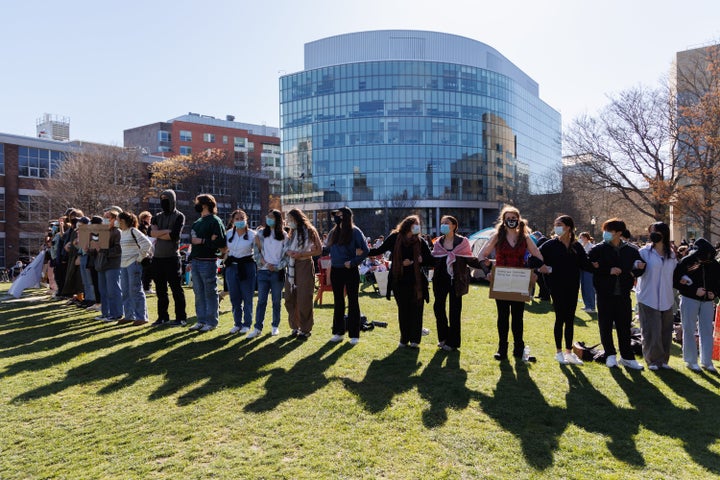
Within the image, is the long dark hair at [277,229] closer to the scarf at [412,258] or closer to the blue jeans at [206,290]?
the blue jeans at [206,290]

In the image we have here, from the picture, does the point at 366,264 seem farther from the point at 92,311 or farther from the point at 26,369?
the point at 26,369

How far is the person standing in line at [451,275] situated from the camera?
6.59 m

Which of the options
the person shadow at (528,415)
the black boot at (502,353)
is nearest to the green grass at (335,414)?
the person shadow at (528,415)

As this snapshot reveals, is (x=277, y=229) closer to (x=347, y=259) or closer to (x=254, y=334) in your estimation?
(x=347, y=259)

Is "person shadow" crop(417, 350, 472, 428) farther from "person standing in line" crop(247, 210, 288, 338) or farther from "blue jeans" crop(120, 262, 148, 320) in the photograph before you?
"blue jeans" crop(120, 262, 148, 320)

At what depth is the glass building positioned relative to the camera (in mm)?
66375

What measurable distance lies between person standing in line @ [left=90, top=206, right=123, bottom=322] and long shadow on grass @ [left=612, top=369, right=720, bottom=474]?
814cm

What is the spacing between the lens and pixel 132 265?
830 centimetres

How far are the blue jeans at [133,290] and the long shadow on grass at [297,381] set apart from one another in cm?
383

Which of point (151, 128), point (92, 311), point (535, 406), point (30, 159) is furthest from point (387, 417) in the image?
point (151, 128)

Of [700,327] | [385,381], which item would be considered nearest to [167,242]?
[385,381]

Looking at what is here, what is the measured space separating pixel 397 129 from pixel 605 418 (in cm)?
6469

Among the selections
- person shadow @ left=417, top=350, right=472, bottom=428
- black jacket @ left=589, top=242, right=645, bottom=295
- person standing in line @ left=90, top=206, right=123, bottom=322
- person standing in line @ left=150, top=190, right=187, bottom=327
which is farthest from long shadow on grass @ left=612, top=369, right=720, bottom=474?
person standing in line @ left=90, top=206, right=123, bottom=322

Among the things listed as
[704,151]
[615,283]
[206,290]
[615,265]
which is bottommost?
[206,290]
